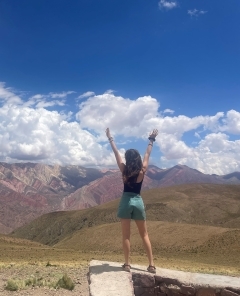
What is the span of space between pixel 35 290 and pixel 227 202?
105m

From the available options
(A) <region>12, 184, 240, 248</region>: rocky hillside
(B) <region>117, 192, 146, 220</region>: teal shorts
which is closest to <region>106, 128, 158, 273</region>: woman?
(B) <region>117, 192, 146, 220</region>: teal shorts

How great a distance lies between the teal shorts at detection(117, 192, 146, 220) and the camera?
7897 millimetres

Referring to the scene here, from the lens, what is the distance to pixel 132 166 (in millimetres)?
7852

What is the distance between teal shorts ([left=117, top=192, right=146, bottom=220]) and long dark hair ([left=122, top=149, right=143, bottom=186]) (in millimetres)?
299

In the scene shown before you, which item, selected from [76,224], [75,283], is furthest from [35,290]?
[76,224]

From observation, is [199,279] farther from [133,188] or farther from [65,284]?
[65,284]

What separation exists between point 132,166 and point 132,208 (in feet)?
2.91

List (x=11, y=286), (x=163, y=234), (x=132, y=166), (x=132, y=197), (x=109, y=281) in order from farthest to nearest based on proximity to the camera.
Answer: (x=163, y=234)
(x=11, y=286)
(x=132, y=197)
(x=132, y=166)
(x=109, y=281)

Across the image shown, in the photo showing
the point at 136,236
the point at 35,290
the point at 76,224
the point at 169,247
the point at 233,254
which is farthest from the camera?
the point at 76,224

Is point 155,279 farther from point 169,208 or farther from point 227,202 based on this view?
point 227,202

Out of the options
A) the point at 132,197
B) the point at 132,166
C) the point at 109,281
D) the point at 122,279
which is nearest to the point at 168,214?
the point at 132,197

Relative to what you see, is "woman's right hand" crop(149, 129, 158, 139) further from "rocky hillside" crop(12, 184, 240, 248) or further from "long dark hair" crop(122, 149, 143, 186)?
"rocky hillside" crop(12, 184, 240, 248)

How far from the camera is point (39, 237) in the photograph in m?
109

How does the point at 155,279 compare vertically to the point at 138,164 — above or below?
below
